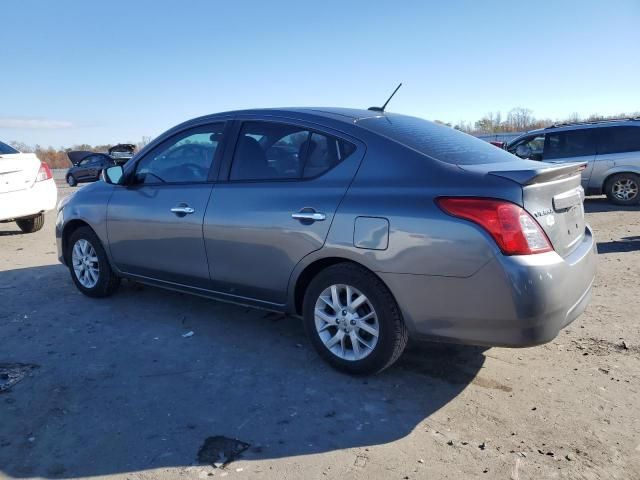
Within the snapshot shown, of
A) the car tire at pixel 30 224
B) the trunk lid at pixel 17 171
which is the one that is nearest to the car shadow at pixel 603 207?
the trunk lid at pixel 17 171

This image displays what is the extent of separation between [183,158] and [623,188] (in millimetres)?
9799

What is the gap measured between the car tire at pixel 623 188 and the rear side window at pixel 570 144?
74cm

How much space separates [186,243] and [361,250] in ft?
5.46

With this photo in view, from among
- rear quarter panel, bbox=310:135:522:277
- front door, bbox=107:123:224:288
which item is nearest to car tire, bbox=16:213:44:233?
front door, bbox=107:123:224:288

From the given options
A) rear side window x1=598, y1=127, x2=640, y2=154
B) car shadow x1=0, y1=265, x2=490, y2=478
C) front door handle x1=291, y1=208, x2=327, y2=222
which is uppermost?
rear side window x1=598, y1=127, x2=640, y2=154

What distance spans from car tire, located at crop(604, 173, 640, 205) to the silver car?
837 centimetres

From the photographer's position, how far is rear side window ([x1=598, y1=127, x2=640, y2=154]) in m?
10.8

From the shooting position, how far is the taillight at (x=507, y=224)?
9.06 ft

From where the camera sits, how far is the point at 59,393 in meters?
3.32

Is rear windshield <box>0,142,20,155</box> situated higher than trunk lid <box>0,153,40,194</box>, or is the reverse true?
rear windshield <box>0,142,20,155</box>

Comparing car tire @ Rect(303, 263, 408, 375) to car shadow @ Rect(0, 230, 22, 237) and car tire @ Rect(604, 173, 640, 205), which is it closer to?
car shadow @ Rect(0, 230, 22, 237)

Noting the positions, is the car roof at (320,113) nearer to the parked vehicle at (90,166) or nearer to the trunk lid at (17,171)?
the trunk lid at (17,171)

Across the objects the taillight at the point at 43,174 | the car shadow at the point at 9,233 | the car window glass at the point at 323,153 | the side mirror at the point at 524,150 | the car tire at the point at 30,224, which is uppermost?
the side mirror at the point at 524,150

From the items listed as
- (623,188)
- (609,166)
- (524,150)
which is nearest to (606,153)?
(609,166)
